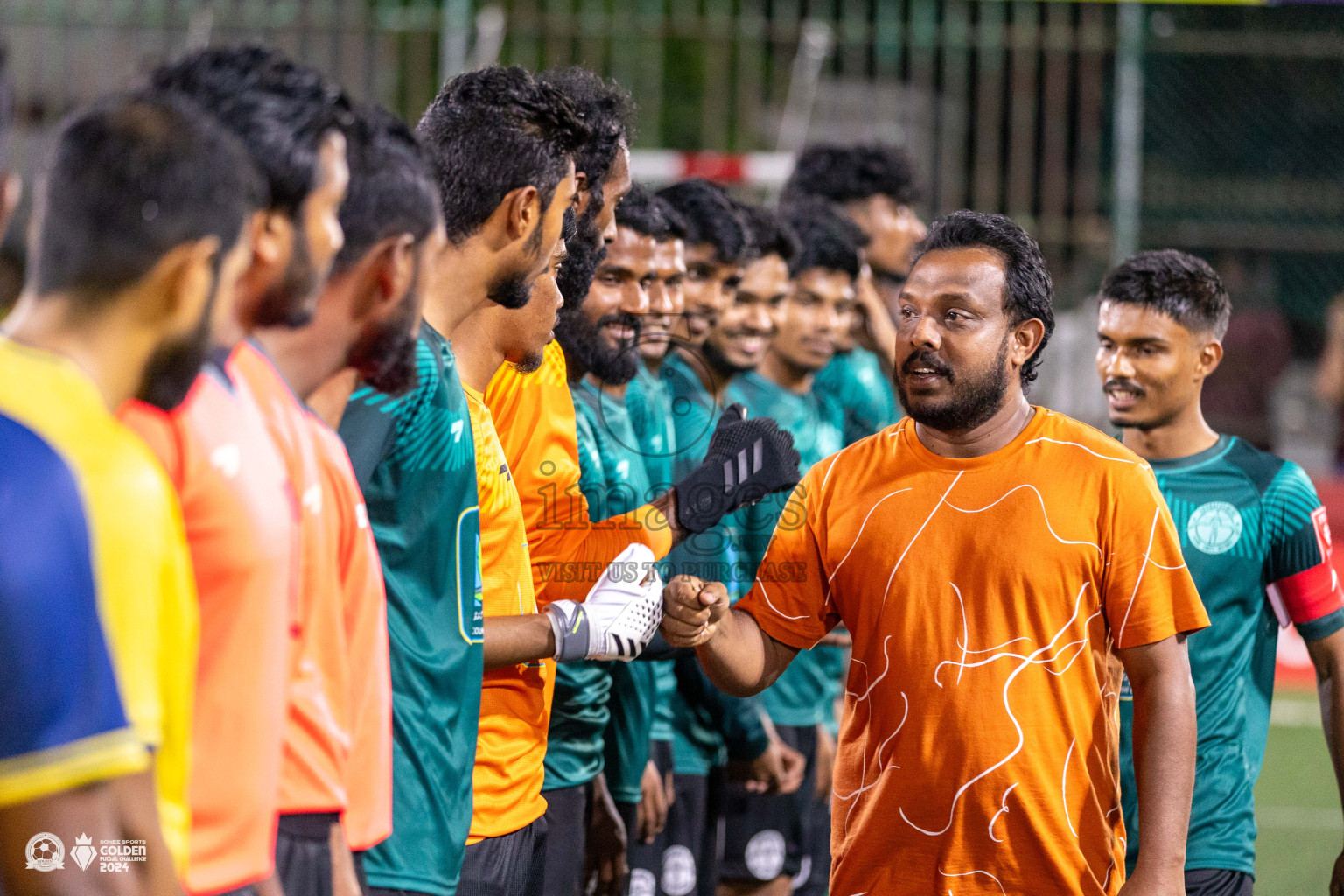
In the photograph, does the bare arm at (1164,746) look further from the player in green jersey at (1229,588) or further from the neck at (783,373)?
the neck at (783,373)

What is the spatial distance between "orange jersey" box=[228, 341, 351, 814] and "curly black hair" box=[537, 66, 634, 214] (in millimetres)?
1287

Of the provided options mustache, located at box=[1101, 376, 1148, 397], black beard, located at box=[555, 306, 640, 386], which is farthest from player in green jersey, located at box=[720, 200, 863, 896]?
mustache, located at box=[1101, 376, 1148, 397]

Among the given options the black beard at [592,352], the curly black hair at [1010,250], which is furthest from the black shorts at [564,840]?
the curly black hair at [1010,250]

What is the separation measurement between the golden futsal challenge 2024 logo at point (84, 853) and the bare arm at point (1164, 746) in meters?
1.93

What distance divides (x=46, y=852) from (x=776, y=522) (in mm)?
3872

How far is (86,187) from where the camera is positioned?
1.44 m

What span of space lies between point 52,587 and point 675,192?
4.26 m

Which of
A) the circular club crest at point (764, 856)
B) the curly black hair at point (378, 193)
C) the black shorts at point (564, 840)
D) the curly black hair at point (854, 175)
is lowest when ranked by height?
the circular club crest at point (764, 856)

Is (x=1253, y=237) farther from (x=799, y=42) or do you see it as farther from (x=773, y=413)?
(x=773, y=413)

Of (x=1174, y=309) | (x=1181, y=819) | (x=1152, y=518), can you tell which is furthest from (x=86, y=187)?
(x=1174, y=309)

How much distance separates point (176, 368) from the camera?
1484 millimetres

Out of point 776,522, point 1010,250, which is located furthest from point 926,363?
point 776,522

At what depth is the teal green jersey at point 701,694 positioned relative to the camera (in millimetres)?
4691

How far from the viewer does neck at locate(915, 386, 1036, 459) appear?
287 centimetres
